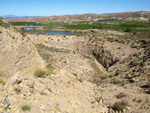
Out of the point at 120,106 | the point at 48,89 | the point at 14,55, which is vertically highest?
the point at 14,55

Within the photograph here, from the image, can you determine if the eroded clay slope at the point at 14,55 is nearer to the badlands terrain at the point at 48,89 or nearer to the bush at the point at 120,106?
the badlands terrain at the point at 48,89

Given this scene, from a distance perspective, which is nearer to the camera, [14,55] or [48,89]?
[48,89]

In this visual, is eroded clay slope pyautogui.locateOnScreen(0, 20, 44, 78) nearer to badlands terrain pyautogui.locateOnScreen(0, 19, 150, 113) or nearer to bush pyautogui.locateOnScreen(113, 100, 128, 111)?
badlands terrain pyautogui.locateOnScreen(0, 19, 150, 113)

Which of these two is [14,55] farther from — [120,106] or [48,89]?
[120,106]

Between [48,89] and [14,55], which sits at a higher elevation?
[14,55]

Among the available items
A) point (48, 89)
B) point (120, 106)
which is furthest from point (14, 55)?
point (120, 106)

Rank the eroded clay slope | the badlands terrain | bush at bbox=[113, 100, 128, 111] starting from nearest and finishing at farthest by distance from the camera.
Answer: the badlands terrain, bush at bbox=[113, 100, 128, 111], the eroded clay slope

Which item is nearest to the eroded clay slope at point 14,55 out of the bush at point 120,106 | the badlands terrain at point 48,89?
Answer: the badlands terrain at point 48,89

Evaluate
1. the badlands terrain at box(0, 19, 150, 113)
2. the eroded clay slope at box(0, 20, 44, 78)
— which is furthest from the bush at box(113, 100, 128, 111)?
the eroded clay slope at box(0, 20, 44, 78)

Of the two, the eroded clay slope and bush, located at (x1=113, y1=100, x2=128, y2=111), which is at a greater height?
the eroded clay slope

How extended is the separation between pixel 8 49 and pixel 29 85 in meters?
4.15

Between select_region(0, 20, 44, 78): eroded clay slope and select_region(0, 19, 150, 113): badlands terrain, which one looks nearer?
select_region(0, 19, 150, 113): badlands terrain

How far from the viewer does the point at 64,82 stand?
9359mm

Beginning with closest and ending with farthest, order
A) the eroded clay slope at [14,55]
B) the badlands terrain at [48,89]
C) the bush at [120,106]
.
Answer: the badlands terrain at [48,89] → the bush at [120,106] → the eroded clay slope at [14,55]
